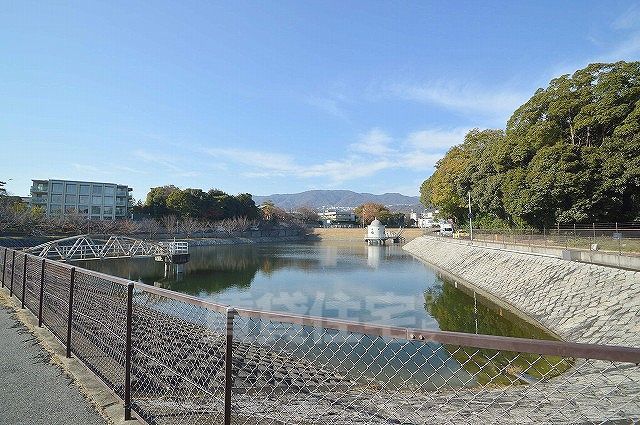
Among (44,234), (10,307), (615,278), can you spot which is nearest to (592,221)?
(615,278)

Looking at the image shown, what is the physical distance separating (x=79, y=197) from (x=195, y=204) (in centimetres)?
1659

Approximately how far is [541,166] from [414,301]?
10.8 m

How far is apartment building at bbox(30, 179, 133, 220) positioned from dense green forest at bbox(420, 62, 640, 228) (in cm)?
5403

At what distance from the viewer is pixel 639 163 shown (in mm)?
16594

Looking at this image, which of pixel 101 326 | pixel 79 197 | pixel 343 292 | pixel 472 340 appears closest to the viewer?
pixel 472 340

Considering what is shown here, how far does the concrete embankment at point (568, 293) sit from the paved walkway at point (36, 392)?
Answer: 31.9 feet

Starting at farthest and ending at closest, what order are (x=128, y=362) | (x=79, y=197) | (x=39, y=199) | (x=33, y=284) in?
(x=79, y=197) < (x=39, y=199) < (x=33, y=284) < (x=128, y=362)

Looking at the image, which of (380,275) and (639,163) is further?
(380,275)

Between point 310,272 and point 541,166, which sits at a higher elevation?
point 541,166

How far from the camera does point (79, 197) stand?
182 ft

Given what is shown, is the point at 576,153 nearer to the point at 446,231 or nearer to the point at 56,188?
the point at 446,231

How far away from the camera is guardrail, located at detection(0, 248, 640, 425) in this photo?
7.01ft

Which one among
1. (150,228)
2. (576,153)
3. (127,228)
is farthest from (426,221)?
(576,153)

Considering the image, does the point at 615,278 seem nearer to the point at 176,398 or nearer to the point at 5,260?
the point at 176,398
